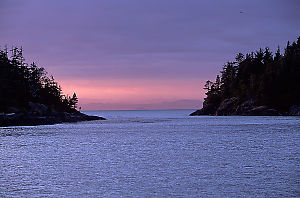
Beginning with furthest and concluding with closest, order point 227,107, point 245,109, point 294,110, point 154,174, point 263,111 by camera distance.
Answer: point 227,107
point 245,109
point 263,111
point 294,110
point 154,174

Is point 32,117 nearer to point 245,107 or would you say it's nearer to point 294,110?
point 245,107

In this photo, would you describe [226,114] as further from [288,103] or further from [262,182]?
[262,182]

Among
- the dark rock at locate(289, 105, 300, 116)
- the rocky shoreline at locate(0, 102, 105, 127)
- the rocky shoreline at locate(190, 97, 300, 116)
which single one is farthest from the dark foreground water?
the rocky shoreline at locate(190, 97, 300, 116)

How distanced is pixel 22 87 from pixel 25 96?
3851mm

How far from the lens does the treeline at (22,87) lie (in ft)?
382

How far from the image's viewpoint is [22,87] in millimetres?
129500

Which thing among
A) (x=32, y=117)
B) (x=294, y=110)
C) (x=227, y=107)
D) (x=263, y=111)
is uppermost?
(x=227, y=107)

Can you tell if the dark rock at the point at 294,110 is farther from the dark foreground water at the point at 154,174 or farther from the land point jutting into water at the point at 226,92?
the dark foreground water at the point at 154,174

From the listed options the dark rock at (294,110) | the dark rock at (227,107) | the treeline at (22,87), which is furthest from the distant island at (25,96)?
the dark rock at (294,110)

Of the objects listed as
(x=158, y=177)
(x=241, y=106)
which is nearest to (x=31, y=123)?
(x=158, y=177)

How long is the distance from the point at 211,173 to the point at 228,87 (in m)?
179

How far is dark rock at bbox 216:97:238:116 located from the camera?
603 ft

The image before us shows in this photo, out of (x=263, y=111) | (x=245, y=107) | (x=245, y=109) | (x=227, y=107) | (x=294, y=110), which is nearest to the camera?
(x=294, y=110)

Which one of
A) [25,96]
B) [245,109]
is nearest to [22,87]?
[25,96]
